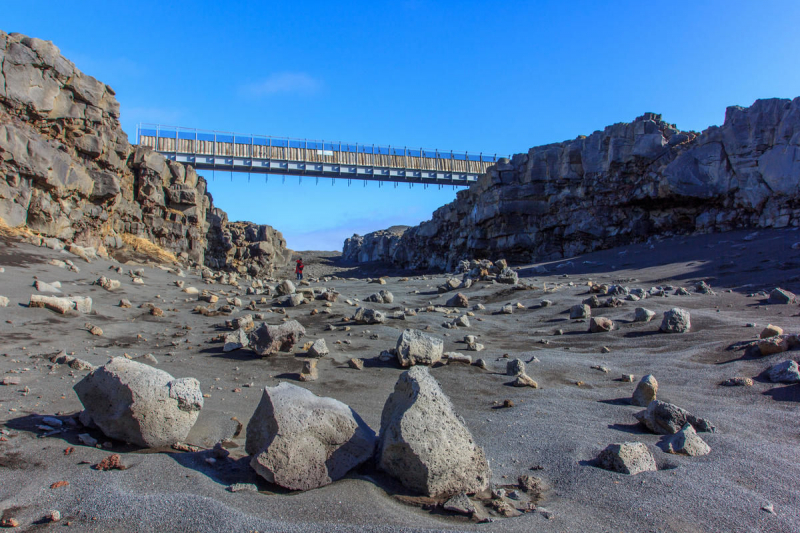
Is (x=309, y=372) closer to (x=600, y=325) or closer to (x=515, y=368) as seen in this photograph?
(x=515, y=368)

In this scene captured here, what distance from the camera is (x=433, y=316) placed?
6953 millimetres

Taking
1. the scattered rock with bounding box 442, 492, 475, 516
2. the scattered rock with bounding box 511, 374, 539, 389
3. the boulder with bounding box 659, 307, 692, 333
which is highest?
the boulder with bounding box 659, 307, 692, 333

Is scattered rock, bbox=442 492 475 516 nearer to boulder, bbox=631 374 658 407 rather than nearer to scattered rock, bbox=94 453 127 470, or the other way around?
scattered rock, bbox=94 453 127 470

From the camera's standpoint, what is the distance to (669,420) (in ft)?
9.15

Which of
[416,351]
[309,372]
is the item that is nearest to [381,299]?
[416,351]

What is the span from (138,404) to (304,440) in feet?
2.93

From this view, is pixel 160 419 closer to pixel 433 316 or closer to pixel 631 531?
pixel 631 531

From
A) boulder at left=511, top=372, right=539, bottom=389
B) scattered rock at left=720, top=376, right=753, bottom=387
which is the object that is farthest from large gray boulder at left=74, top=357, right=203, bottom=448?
scattered rock at left=720, top=376, right=753, bottom=387

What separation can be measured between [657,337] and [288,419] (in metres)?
4.47

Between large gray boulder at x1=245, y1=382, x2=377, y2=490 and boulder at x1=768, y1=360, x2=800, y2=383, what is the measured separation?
303 cm

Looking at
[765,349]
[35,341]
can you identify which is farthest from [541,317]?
[35,341]

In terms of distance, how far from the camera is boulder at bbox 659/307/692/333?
529 cm

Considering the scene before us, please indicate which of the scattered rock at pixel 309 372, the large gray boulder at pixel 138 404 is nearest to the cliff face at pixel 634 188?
the scattered rock at pixel 309 372

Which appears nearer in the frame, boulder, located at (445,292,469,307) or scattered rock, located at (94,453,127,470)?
scattered rock, located at (94,453,127,470)
